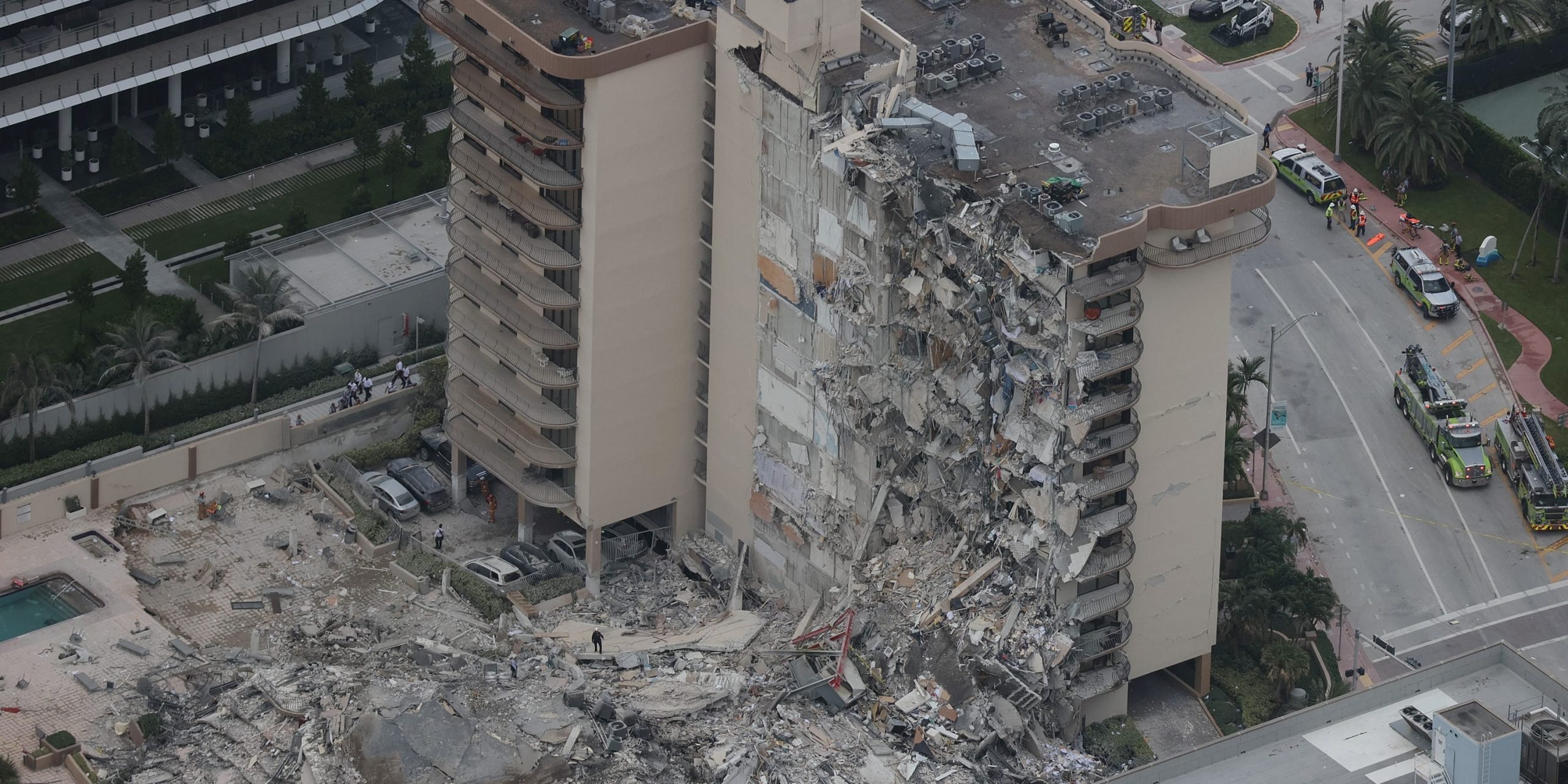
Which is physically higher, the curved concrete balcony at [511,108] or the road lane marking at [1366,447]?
the curved concrete balcony at [511,108]

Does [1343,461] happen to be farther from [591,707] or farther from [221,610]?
[221,610]

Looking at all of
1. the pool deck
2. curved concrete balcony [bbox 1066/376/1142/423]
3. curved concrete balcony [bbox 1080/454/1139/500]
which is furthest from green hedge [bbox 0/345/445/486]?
curved concrete balcony [bbox 1066/376/1142/423]

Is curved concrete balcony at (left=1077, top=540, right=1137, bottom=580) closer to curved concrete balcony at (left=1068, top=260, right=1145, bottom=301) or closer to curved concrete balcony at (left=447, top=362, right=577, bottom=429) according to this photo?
curved concrete balcony at (left=1068, top=260, right=1145, bottom=301)

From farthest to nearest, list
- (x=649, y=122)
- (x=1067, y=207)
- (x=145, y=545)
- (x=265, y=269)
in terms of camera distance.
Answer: (x=265, y=269) < (x=145, y=545) < (x=649, y=122) < (x=1067, y=207)

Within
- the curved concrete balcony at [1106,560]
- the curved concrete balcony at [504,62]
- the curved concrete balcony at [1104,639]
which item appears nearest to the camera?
the curved concrete balcony at [1106,560]

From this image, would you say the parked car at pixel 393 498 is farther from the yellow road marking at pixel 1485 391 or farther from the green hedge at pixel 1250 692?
the yellow road marking at pixel 1485 391

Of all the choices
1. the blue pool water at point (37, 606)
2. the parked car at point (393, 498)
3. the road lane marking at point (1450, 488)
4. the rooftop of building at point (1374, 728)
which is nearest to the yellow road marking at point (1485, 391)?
the road lane marking at point (1450, 488)

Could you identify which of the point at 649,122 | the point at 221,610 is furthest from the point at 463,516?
the point at 649,122
